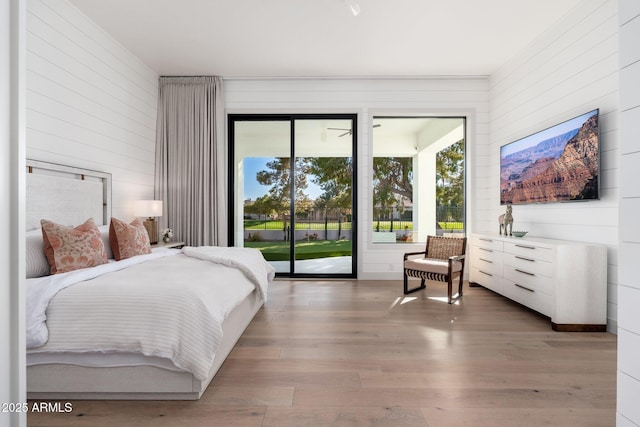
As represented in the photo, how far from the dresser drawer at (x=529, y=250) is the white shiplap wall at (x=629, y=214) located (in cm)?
183

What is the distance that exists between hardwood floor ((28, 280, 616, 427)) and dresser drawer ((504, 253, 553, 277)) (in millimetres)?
449

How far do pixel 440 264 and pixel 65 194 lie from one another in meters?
3.80

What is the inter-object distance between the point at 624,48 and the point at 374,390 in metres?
1.96

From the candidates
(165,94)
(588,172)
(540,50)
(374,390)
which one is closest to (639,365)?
(374,390)

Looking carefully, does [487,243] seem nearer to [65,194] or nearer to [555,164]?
[555,164]

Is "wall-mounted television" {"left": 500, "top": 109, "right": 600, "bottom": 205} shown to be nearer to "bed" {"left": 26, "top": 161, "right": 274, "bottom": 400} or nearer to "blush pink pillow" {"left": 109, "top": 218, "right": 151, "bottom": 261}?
"bed" {"left": 26, "top": 161, "right": 274, "bottom": 400}

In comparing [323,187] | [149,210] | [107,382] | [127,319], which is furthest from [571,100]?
[149,210]

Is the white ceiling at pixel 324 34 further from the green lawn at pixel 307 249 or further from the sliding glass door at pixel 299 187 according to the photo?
the green lawn at pixel 307 249

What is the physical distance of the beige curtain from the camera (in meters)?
5.04

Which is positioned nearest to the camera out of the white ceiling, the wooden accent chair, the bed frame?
the bed frame

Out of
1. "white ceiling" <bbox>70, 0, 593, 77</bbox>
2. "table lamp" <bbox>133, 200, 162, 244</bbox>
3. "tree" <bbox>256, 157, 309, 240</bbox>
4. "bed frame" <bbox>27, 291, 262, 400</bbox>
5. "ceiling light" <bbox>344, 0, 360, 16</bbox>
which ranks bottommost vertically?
"bed frame" <bbox>27, 291, 262, 400</bbox>

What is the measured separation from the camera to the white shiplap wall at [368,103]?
5117 mm

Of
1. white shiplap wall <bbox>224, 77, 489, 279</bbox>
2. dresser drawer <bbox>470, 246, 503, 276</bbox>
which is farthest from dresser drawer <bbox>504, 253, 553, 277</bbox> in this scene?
white shiplap wall <bbox>224, 77, 489, 279</bbox>

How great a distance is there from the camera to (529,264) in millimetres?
3426
